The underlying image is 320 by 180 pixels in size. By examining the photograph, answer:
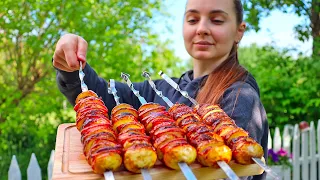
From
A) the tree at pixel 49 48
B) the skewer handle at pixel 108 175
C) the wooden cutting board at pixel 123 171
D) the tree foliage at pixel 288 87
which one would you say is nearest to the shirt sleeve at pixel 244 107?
the wooden cutting board at pixel 123 171

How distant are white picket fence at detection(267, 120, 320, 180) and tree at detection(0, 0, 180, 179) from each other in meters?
1.77

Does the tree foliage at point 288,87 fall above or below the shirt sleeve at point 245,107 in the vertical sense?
below

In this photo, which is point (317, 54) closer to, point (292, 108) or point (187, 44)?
point (292, 108)

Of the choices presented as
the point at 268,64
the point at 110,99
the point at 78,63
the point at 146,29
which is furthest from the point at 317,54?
the point at 78,63

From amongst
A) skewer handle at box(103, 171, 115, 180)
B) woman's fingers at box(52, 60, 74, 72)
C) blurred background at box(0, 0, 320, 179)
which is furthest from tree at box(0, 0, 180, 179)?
skewer handle at box(103, 171, 115, 180)

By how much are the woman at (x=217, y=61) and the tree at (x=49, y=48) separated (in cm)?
266

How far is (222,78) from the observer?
1.83 metres

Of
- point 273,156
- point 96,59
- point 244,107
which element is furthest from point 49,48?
point 244,107

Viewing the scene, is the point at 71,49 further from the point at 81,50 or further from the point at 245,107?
the point at 245,107

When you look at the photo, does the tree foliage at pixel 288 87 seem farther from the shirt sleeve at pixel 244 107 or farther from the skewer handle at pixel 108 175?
the skewer handle at pixel 108 175

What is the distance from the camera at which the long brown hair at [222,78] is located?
177 cm

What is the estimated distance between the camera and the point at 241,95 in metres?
1.65

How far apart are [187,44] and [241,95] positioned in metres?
0.42

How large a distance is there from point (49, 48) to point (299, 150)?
315 centimetres
